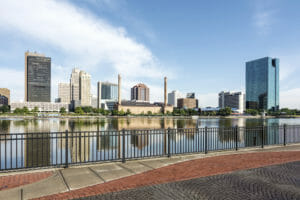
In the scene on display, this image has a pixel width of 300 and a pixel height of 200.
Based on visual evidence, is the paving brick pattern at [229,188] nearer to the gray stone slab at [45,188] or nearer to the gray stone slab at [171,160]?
the gray stone slab at [45,188]

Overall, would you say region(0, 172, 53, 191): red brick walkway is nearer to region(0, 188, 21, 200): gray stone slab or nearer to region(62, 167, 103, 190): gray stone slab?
region(0, 188, 21, 200): gray stone slab

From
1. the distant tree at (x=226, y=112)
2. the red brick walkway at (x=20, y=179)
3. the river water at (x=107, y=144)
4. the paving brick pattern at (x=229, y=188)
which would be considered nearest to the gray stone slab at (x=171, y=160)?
the river water at (x=107, y=144)

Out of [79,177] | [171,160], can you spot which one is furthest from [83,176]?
[171,160]

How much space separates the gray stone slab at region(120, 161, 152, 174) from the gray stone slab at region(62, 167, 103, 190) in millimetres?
1578

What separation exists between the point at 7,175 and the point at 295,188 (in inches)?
388

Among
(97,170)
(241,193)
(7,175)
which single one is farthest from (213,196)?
Answer: (7,175)

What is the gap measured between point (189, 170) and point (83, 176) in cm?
416

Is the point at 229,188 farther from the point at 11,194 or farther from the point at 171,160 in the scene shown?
the point at 11,194

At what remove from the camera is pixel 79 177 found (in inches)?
303

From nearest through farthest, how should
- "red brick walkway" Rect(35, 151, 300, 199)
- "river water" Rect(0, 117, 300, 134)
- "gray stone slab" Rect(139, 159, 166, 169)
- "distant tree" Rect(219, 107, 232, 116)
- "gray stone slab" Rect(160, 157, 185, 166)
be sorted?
"red brick walkway" Rect(35, 151, 300, 199) < "gray stone slab" Rect(139, 159, 166, 169) < "gray stone slab" Rect(160, 157, 185, 166) < "river water" Rect(0, 117, 300, 134) < "distant tree" Rect(219, 107, 232, 116)

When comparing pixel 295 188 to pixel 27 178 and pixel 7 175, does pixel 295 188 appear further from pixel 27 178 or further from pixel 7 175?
pixel 7 175

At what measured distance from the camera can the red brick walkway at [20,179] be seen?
6.89 meters

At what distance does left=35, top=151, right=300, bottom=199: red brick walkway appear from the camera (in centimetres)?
650

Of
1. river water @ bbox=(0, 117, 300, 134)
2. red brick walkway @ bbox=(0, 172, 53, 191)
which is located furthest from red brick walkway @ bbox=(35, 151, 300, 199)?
river water @ bbox=(0, 117, 300, 134)
